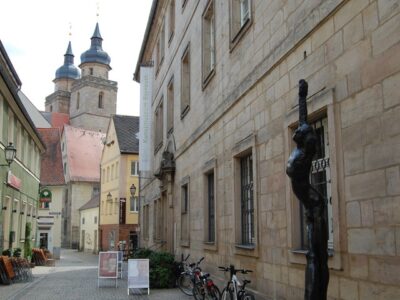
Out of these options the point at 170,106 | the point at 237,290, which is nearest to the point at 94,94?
the point at 170,106

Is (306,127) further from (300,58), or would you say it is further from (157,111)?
(157,111)

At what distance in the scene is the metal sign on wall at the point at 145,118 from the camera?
25453 millimetres

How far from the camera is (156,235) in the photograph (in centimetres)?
2344

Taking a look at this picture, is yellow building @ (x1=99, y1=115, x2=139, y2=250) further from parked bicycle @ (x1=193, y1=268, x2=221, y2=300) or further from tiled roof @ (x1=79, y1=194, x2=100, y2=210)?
parked bicycle @ (x1=193, y1=268, x2=221, y2=300)

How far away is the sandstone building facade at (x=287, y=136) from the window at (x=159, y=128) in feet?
22.9

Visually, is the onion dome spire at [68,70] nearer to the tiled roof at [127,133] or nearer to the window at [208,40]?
the tiled roof at [127,133]

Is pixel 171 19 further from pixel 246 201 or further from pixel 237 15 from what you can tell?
pixel 246 201

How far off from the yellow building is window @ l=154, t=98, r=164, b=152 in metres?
15.6

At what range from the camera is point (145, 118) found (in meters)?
25.7

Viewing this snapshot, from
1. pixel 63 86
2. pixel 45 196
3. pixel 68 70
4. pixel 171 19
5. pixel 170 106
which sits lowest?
pixel 45 196

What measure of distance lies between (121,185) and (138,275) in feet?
98.4

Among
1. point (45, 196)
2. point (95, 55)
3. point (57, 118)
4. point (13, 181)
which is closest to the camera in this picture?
point (13, 181)

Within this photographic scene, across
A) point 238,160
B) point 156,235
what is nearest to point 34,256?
point 156,235

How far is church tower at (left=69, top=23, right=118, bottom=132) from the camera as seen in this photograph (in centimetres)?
8975
